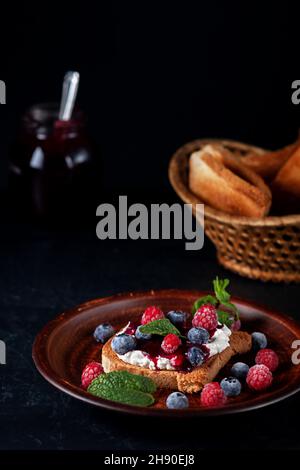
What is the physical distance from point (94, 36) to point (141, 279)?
80cm

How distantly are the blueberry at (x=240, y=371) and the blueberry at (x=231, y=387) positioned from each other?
0.06 metres

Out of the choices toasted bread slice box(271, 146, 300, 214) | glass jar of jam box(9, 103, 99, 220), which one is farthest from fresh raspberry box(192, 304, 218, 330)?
glass jar of jam box(9, 103, 99, 220)

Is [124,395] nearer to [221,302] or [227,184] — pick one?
[221,302]

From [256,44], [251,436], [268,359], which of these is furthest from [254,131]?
[251,436]

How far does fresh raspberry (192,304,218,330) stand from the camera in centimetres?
182

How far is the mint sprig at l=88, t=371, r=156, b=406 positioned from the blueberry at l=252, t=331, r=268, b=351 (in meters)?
0.28

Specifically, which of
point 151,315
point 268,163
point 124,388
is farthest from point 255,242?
point 124,388

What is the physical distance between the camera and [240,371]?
1782mm

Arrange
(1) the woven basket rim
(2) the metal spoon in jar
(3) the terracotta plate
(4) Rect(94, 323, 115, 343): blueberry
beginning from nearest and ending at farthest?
1. (3) the terracotta plate
2. (4) Rect(94, 323, 115, 343): blueberry
3. (1) the woven basket rim
4. (2) the metal spoon in jar

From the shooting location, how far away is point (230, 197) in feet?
7.35

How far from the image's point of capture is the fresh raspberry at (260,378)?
67.9 inches

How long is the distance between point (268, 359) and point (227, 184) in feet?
1.82

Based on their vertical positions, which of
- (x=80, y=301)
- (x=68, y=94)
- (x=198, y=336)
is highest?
(x=68, y=94)

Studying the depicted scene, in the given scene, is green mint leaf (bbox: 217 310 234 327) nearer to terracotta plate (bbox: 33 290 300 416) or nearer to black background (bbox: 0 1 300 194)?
terracotta plate (bbox: 33 290 300 416)
